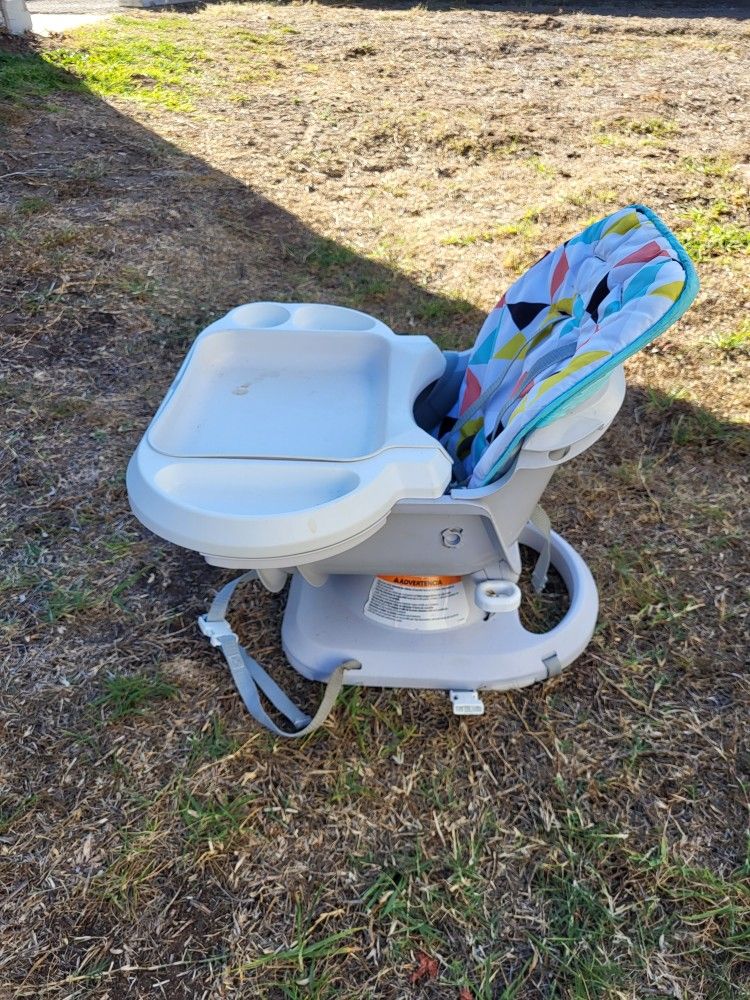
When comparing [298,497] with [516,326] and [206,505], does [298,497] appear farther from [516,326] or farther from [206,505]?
[516,326]

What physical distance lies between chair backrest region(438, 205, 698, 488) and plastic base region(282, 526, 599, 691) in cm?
34

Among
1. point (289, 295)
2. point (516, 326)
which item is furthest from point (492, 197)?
point (516, 326)

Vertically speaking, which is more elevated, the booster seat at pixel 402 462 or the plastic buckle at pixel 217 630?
the booster seat at pixel 402 462

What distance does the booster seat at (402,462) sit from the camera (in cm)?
123

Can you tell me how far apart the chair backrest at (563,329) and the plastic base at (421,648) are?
340 millimetres

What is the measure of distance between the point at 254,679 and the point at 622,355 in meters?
1.00

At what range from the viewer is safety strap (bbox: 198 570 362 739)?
1561 millimetres

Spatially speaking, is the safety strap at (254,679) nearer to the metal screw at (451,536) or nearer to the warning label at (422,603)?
the warning label at (422,603)

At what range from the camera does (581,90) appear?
4.70 meters

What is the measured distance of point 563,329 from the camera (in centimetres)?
147

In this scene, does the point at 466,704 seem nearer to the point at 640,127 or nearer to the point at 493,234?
the point at 493,234

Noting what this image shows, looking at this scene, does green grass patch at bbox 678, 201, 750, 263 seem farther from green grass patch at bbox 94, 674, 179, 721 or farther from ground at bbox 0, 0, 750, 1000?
green grass patch at bbox 94, 674, 179, 721

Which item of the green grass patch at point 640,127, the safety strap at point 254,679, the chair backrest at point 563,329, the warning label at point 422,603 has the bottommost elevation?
the safety strap at point 254,679

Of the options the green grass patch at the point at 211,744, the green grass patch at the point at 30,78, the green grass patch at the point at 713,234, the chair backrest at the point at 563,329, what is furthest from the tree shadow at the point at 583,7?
the green grass patch at the point at 211,744
